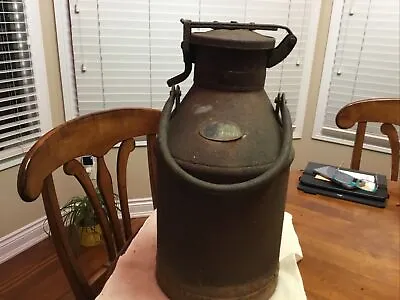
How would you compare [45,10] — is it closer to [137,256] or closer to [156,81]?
[156,81]

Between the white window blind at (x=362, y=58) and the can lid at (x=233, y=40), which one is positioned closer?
the can lid at (x=233, y=40)

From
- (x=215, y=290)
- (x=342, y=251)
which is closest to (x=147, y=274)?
(x=215, y=290)

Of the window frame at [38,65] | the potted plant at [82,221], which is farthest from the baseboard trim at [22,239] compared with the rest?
the window frame at [38,65]

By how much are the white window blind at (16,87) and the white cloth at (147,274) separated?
4.01 ft

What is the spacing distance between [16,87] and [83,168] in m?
1.13

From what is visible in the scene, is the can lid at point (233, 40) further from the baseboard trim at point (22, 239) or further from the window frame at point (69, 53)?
the baseboard trim at point (22, 239)

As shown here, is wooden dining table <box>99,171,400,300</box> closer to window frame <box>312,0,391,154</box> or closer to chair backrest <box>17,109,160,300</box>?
chair backrest <box>17,109,160,300</box>

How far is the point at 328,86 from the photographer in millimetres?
2502

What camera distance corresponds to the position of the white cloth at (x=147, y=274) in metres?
0.78

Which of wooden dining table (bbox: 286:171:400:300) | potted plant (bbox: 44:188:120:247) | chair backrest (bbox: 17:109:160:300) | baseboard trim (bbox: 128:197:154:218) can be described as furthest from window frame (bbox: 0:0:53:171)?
wooden dining table (bbox: 286:171:400:300)

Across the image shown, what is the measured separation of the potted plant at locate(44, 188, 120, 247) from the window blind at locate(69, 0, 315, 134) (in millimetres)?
507

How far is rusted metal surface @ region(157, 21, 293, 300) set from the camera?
0.66 metres

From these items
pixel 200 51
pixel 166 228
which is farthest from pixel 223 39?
pixel 166 228

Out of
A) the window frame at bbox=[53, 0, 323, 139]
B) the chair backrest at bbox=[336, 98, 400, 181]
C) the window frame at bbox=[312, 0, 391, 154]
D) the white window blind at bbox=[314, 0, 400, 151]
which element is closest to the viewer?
the chair backrest at bbox=[336, 98, 400, 181]
